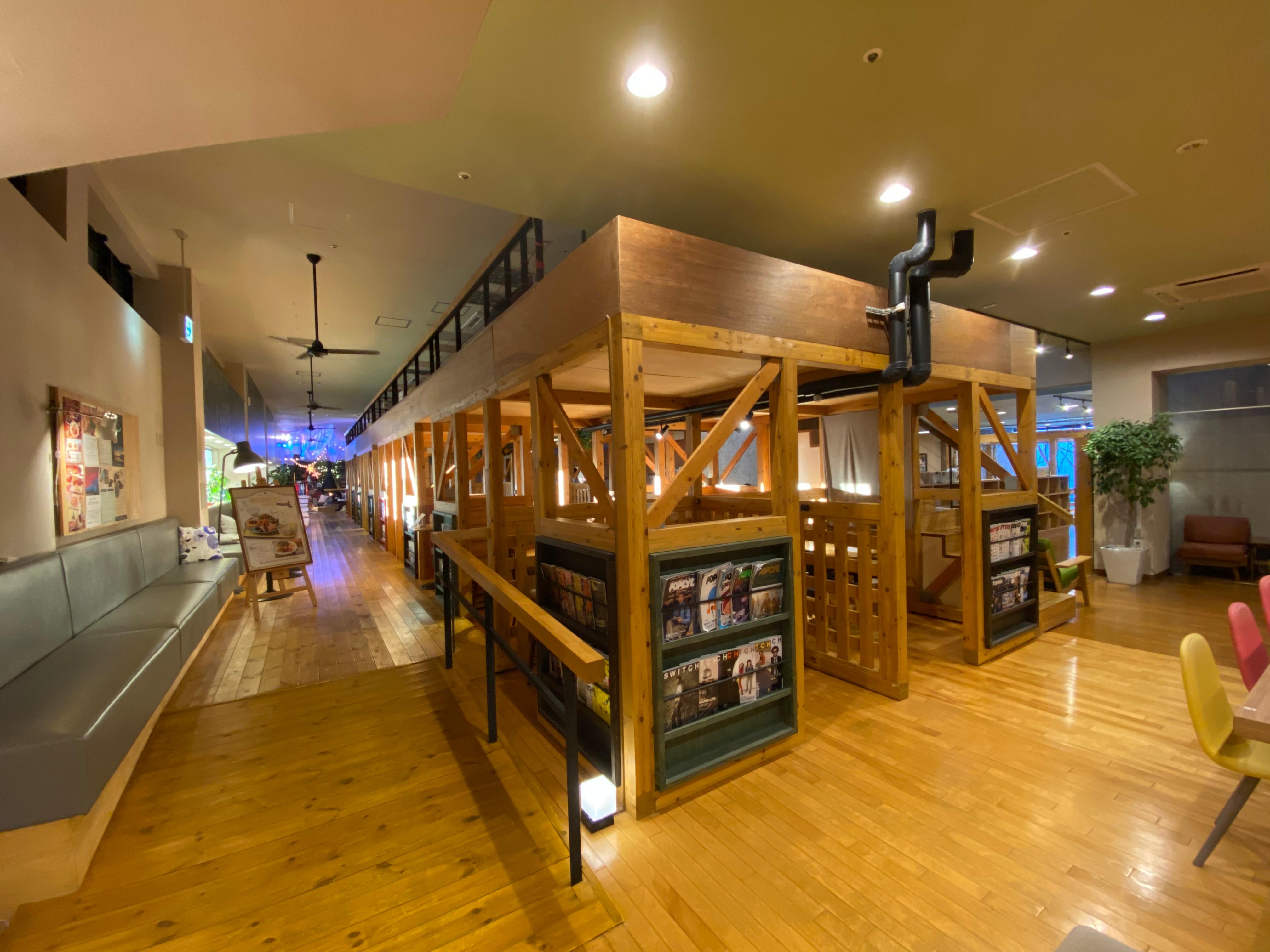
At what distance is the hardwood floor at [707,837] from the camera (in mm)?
1773

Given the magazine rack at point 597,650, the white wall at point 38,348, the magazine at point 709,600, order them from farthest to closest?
1. the white wall at point 38,348
2. the magazine at point 709,600
3. the magazine rack at point 597,650

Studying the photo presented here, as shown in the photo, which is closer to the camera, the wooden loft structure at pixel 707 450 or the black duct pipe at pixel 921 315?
the wooden loft structure at pixel 707 450

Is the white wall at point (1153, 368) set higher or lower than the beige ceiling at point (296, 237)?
lower

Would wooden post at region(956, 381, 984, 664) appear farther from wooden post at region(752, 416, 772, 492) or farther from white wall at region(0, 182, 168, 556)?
white wall at region(0, 182, 168, 556)

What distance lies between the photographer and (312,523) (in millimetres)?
16422

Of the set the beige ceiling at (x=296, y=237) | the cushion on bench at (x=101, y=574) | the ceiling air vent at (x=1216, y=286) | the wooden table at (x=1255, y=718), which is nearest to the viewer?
the wooden table at (x=1255, y=718)


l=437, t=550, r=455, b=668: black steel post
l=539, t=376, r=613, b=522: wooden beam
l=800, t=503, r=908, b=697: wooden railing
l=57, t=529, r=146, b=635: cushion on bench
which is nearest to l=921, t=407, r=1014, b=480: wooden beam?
l=800, t=503, r=908, b=697: wooden railing

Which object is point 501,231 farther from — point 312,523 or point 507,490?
point 312,523

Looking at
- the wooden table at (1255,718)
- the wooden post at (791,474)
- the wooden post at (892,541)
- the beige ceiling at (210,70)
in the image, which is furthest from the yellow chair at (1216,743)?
the beige ceiling at (210,70)

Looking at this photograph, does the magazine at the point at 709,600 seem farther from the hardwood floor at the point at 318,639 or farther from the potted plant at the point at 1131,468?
the potted plant at the point at 1131,468

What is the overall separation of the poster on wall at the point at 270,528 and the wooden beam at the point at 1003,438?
7.26m

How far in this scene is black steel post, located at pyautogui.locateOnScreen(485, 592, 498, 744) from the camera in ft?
9.26

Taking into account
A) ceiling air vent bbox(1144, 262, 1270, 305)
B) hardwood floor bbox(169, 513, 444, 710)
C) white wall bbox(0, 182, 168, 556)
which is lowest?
hardwood floor bbox(169, 513, 444, 710)

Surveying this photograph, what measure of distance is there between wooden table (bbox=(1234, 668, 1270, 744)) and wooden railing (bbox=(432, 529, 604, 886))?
83.8 inches
